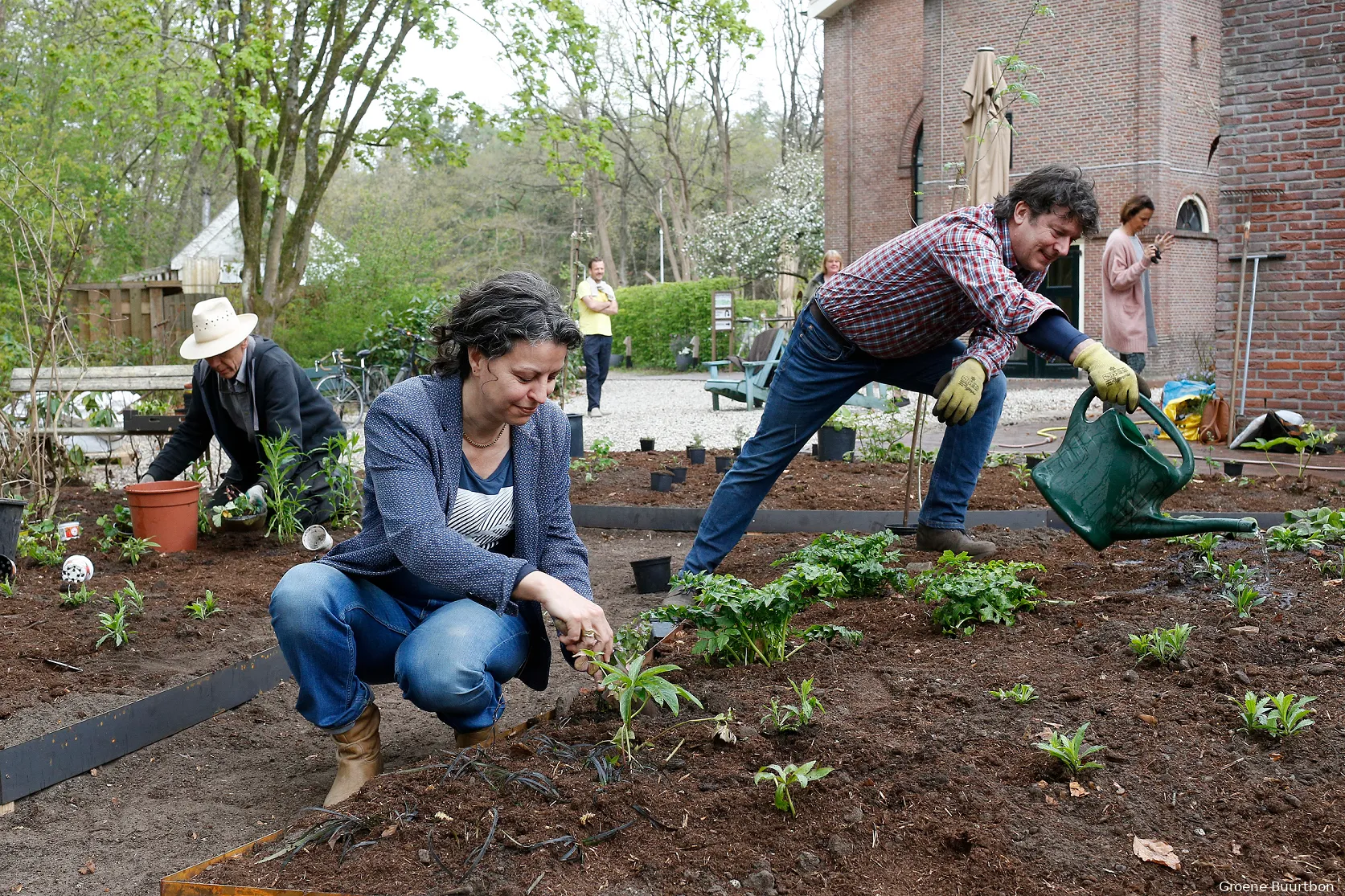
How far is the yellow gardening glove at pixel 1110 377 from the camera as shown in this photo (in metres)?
3.41

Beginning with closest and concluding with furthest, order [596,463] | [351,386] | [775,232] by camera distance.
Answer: [596,463]
[351,386]
[775,232]

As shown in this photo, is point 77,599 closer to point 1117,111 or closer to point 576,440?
point 576,440

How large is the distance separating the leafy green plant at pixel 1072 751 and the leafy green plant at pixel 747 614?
0.84 metres

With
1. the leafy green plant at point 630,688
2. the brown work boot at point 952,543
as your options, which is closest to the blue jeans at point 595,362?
the brown work boot at point 952,543

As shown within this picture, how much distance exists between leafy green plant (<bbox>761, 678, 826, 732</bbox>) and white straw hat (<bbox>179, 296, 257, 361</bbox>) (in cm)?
329

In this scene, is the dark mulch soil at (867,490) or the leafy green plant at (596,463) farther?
the leafy green plant at (596,463)

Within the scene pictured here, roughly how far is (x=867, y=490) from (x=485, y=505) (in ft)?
14.2

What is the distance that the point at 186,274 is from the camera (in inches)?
563

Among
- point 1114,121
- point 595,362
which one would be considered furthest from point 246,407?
point 1114,121

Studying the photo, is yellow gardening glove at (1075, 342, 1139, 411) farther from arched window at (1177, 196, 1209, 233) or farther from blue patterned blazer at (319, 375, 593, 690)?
arched window at (1177, 196, 1209, 233)

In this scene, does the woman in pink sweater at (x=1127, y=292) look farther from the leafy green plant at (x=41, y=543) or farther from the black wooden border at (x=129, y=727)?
the leafy green plant at (x=41, y=543)

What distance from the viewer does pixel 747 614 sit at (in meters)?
2.98

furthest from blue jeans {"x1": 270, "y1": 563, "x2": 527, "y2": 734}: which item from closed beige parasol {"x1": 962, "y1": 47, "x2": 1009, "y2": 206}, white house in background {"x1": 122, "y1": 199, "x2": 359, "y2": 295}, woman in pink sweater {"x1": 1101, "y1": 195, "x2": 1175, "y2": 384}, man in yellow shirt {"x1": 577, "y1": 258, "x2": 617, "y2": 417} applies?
white house in background {"x1": 122, "y1": 199, "x2": 359, "y2": 295}

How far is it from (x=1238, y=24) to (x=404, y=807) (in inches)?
366
